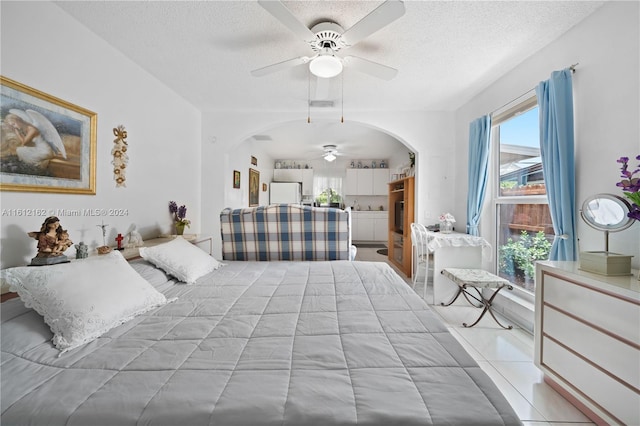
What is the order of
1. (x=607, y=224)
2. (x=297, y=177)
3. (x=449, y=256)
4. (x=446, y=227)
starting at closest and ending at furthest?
1. (x=607, y=224)
2. (x=449, y=256)
3. (x=446, y=227)
4. (x=297, y=177)

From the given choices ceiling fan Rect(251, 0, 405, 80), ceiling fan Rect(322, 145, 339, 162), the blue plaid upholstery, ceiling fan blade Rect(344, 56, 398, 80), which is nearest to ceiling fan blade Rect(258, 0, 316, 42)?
ceiling fan Rect(251, 0, 405, 80)

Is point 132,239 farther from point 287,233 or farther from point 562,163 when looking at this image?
point 562,163

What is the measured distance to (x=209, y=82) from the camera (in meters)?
3.05

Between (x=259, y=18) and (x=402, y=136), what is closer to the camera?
(x=259, y=18)

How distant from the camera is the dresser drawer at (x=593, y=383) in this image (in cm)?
121

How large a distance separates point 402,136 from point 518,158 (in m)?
1.54

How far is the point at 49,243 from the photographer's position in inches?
60.7

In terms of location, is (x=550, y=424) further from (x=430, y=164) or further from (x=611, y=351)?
(x=430, y=164)

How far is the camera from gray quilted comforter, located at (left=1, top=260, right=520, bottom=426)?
0.66 m

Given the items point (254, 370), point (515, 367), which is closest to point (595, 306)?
point (515, 367)

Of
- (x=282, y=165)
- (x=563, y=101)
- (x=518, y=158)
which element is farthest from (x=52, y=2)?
(x=282, y=165)

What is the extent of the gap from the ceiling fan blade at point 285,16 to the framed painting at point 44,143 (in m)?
1.62

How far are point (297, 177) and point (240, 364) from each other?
719 cm

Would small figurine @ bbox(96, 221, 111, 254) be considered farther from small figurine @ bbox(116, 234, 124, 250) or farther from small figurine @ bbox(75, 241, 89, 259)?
small figurine @ bbox(75, 241, 89, 259)
